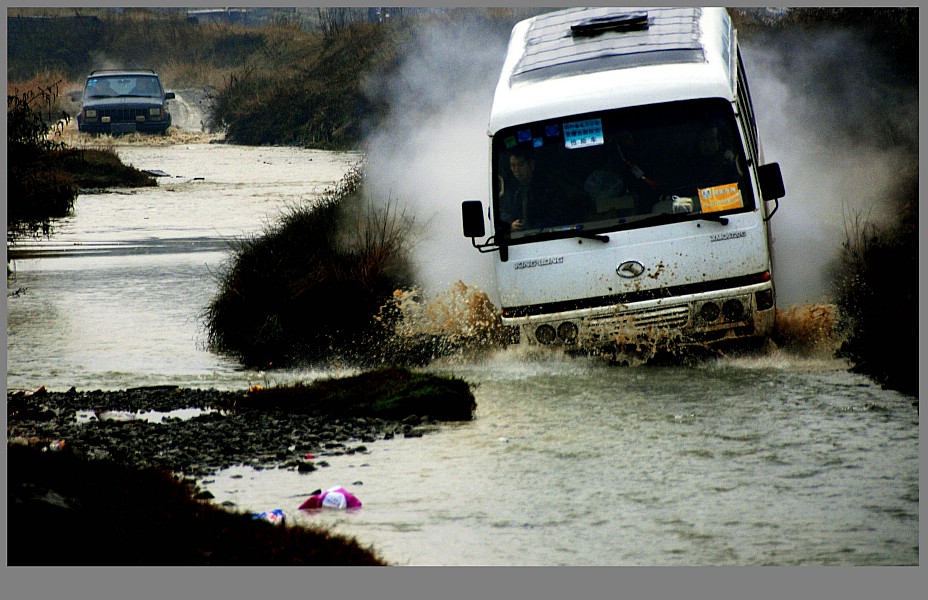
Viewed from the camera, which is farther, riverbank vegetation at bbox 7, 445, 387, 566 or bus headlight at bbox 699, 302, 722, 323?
bus headlight at bbox 699, 302, 722, 323

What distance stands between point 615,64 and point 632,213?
1446 mm

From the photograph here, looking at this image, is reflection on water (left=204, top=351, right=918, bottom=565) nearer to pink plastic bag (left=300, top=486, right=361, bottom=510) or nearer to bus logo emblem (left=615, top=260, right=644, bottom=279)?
pink plastic bag (left=300, top=486, right=361, bottom=510)

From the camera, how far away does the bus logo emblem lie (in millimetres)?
11156

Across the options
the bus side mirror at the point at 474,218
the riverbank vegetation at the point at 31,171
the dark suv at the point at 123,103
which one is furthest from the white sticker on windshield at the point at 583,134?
the dark suv at the point at 123,103

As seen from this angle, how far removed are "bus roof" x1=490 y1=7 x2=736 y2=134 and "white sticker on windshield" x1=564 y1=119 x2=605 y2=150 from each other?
4.2 inches

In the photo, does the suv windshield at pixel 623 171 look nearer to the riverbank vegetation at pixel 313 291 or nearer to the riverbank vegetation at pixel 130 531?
the riverbank vegetation at pixel 313 291

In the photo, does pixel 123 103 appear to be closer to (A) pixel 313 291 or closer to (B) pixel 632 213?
(A) pixel 313 291

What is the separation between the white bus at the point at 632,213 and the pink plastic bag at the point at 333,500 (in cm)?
315

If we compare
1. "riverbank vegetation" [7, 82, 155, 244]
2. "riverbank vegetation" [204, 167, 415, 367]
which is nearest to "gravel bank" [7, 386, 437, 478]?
"riverbank vegetation" [204, 167, 415, 367]

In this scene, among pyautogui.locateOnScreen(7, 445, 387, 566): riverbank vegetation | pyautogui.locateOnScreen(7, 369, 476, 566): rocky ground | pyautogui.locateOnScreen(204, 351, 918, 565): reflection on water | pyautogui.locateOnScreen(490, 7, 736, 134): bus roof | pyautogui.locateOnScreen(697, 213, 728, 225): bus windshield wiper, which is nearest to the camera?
pyautogui.locateOnScreen(7, 445, 387, 566): riverbank vegetation

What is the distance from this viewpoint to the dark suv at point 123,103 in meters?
35.7

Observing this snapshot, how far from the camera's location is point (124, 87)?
3634 cm

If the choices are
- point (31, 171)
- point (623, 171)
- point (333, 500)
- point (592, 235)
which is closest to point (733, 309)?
point (592, 235)

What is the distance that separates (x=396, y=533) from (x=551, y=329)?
359 centimetres
